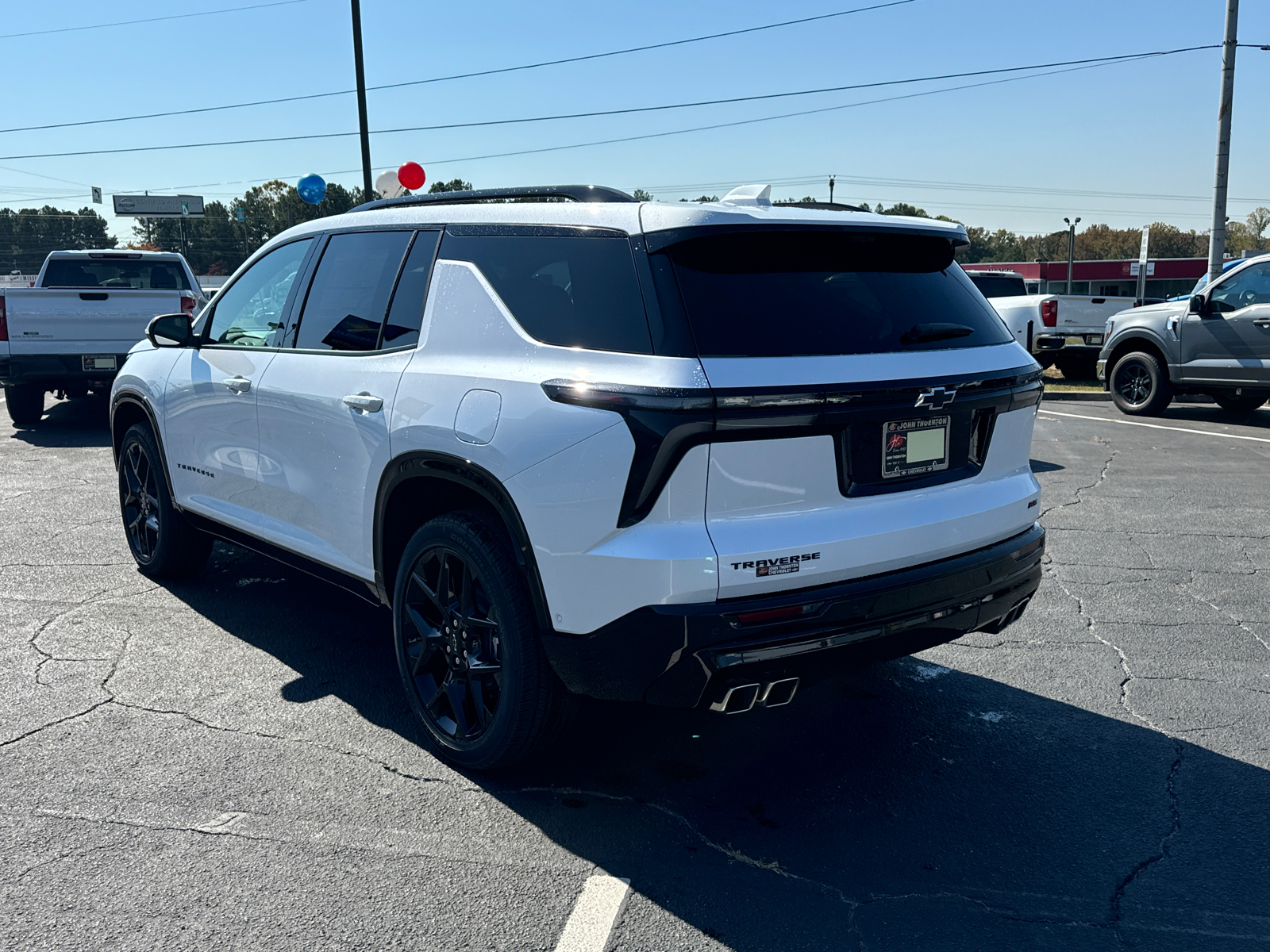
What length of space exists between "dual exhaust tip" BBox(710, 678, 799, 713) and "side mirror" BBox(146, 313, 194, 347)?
3.47 m

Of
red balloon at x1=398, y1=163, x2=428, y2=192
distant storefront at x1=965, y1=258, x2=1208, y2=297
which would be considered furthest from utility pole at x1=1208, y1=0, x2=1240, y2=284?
distant storefront at x1=965, y1=258, x2=1208, y2=297

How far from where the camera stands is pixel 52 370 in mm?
11383

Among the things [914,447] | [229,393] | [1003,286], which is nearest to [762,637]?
[914,447]

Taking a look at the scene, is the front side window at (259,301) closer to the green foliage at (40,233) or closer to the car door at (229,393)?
the car door at (229,393)

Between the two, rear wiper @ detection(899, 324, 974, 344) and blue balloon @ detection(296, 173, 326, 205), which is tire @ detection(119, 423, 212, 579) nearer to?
rear wiper @ detection(899, 324, 974, 344)

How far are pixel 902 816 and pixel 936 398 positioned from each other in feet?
4.26

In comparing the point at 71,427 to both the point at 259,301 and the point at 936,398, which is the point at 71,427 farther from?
the point at 936,398

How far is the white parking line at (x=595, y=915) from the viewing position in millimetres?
2639

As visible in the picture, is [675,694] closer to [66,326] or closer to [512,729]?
[512,729]

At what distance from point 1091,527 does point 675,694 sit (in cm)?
510

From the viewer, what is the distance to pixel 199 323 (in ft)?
17.1

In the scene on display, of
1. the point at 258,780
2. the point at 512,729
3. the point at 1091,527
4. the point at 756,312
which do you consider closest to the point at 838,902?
the point at 512,729

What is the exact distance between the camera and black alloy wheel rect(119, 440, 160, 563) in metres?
5.80

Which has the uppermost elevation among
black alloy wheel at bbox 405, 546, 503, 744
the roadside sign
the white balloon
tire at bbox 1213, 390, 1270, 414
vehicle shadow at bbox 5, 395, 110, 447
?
the roadside sign
